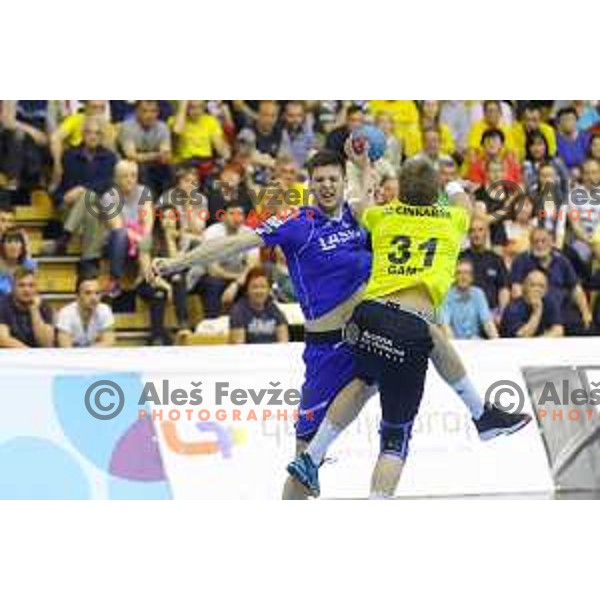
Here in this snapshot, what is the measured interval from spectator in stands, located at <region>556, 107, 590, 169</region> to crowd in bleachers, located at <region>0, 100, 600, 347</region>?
0.01 meters

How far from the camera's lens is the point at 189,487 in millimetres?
12914

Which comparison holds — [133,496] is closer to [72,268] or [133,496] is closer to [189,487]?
[189,487]

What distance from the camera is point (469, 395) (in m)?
12.3

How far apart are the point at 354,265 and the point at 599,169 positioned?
15.4ft

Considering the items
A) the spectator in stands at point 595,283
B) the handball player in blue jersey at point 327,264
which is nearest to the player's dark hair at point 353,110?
the spectator in stands at point 595,283

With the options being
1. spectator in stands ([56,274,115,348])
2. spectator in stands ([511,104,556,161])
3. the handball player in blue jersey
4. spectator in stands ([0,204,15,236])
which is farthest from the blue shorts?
spectator in stands ([511,104,556,161])

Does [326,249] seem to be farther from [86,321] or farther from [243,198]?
[243,198]

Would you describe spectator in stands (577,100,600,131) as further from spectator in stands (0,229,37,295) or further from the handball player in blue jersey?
spectator in stands (0,229,37,295)

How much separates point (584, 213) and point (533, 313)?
1.30 metres

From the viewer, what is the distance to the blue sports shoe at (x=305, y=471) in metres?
11.9

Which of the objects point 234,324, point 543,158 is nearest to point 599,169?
point 543,158

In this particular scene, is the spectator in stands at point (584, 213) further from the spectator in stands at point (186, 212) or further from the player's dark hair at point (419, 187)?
the player's dark hair at point (419, 187)

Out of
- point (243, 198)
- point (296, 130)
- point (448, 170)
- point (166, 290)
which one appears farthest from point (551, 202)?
point (166, 290)
